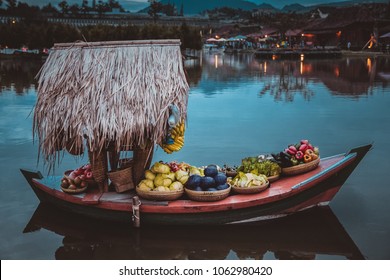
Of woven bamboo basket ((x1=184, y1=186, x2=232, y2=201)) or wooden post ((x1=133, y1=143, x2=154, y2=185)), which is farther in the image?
wooden post ((x1=133, y1=143, x2=154, y2=185))

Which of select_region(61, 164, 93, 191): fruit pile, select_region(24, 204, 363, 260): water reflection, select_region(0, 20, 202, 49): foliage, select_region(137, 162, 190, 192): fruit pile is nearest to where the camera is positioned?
select_region(24, 204, 363, 260): water reflection

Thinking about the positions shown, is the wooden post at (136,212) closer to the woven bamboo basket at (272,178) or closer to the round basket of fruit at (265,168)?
the round basket of fruit at (265,168)

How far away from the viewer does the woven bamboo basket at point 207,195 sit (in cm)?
595

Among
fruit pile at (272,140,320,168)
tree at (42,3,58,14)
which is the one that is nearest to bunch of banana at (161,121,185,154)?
fruit pile at (272,140,320,168)

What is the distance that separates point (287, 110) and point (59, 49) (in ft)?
33.7

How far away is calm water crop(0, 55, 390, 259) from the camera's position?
5.93 m

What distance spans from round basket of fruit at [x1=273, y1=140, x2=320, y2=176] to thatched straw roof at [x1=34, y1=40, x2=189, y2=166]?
1495mm

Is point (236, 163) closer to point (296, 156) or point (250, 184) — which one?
point (296, 156)

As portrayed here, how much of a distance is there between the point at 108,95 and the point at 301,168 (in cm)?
259

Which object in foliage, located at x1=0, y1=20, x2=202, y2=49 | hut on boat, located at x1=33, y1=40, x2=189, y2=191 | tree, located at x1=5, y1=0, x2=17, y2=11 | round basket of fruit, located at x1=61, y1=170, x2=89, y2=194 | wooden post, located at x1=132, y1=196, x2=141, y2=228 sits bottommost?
wooden post, located at x1=132, y1=196, x2=141, y2=228

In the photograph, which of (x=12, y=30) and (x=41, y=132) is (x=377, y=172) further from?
(x=12, y=30)

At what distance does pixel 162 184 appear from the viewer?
617cm

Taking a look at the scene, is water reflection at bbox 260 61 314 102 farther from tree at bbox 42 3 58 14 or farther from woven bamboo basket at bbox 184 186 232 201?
tree at bbox 42 3 58 14

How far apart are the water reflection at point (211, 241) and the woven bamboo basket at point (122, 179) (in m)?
0.51
